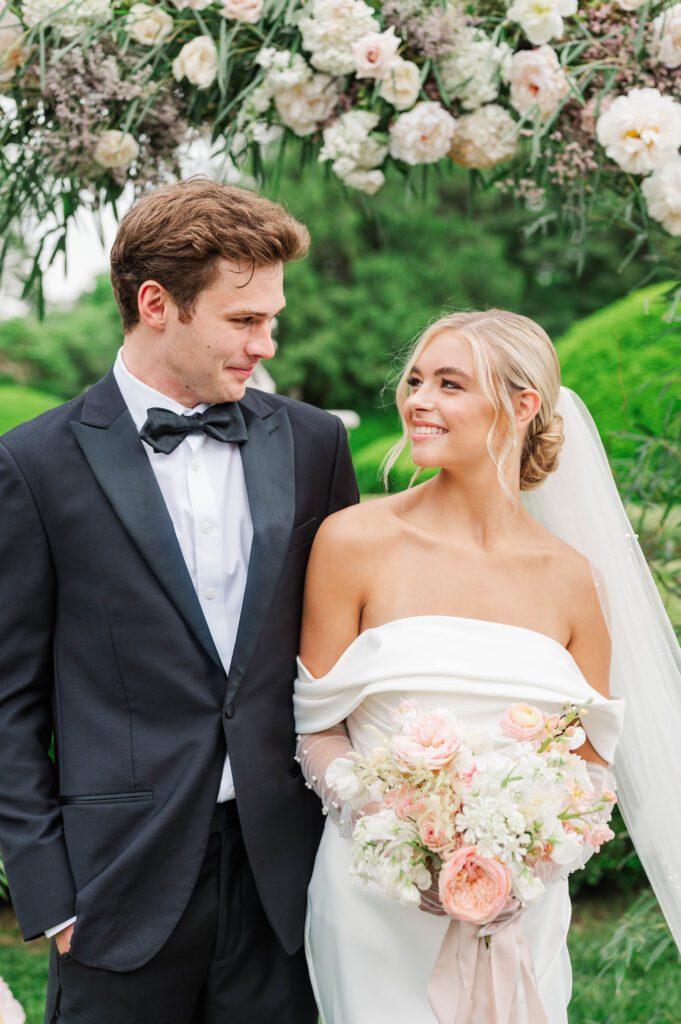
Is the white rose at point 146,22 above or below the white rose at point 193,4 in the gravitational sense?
below

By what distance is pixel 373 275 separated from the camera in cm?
1920

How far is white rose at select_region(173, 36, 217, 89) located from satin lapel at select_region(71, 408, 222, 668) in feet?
4.77

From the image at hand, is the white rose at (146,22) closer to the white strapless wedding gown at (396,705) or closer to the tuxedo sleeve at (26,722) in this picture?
the tuxedo sleeve at (26,722)

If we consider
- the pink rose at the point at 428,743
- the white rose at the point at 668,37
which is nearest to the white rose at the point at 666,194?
the white rose at the point at 668,37

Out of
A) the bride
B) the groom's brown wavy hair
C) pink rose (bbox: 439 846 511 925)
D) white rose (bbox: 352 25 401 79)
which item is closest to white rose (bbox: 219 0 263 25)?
white rose (bbox: 352 25 401 79)

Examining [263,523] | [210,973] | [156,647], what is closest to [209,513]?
[263,523]

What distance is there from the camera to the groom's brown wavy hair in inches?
102

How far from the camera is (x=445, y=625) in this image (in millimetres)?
2748

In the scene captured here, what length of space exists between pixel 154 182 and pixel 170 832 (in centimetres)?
219

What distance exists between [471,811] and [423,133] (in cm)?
231

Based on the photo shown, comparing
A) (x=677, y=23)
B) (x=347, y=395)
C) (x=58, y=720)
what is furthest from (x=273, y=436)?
(x=347, y=395)

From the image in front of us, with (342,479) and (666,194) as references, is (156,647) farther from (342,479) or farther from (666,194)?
(666,194)

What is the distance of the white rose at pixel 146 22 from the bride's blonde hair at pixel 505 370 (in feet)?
4.63

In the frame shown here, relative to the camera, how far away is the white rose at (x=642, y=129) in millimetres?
3473
